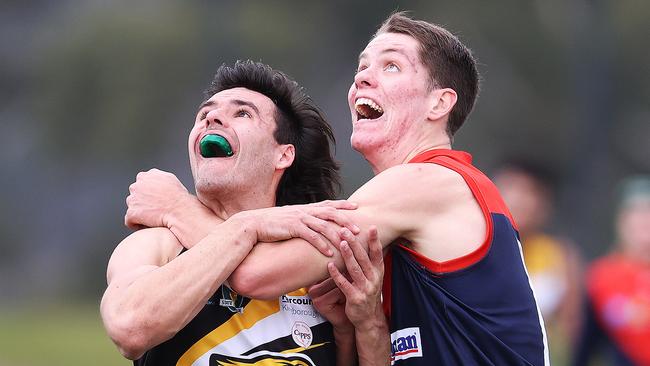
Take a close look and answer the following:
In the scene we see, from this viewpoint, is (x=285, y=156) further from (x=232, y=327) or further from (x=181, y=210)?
(x=232, y=327)

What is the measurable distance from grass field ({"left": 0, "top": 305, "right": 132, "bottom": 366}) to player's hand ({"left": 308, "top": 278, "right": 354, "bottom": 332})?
50.3 ft

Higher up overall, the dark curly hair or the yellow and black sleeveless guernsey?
the dark curly hair

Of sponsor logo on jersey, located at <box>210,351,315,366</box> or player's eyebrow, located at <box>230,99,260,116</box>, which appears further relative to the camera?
player's eyebrow, located at <box>230,99,260,116</box>

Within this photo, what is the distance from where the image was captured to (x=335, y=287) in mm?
5586

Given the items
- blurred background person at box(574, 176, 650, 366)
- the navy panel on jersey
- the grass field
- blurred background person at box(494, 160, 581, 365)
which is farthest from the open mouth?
the grass field

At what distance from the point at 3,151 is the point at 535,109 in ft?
45.3

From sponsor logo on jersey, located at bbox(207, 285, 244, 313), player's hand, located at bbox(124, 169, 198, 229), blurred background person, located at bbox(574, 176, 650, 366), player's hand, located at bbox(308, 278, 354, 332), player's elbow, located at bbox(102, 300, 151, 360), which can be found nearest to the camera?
player's elbow, located at bbox(102, 300, 151, 360)

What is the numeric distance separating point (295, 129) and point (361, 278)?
134 cm

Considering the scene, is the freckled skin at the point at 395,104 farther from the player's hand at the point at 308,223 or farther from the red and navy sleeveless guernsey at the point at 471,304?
the player's hand at the point at 308,223

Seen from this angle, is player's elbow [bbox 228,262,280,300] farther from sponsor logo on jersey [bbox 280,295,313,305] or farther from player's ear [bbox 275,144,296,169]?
player's ear [bbox 275,144,296,169]

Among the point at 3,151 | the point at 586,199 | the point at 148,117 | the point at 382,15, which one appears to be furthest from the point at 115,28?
the point at 586,199

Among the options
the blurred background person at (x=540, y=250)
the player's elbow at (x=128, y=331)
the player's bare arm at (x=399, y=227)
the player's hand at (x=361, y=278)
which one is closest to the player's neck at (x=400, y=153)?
the player's bare arm at (x=399, y=227)

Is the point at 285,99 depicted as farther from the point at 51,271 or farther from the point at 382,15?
the point at 51,271

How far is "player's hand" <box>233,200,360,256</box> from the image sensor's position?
513cm
